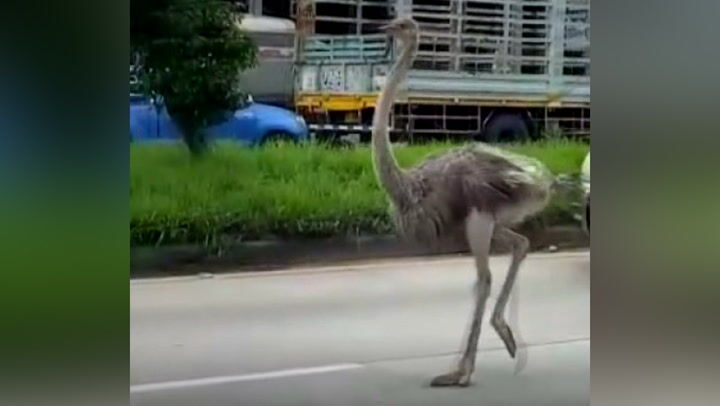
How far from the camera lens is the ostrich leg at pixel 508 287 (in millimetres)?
2803

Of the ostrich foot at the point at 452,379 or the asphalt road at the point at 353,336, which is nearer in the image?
the asphalt road at the point at 353,336

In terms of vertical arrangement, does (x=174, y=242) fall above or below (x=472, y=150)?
below

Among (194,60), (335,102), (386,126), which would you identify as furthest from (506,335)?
(194,60)

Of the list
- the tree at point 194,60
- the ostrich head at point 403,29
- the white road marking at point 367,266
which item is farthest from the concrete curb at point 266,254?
the ostrich head at point 403,29

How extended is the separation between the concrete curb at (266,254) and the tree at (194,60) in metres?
0.26

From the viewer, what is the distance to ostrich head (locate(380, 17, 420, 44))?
2.66 metres

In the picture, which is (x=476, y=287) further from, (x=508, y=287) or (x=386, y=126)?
(x=386, y=126)

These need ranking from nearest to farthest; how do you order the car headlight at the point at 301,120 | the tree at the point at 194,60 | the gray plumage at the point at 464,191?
the tree at the point at 194,60 → the car headlight at the point at 301,120 → the gray plumage at the point at 464,191

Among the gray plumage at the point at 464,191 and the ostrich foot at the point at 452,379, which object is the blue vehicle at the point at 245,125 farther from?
the ostrich foot at the point at 452,379
